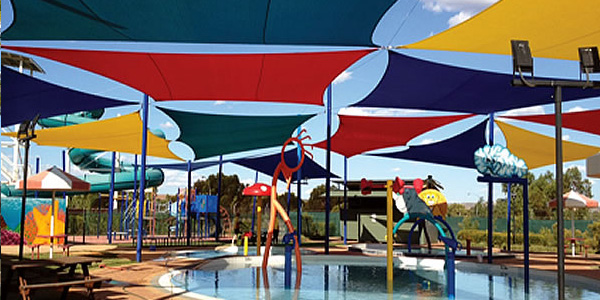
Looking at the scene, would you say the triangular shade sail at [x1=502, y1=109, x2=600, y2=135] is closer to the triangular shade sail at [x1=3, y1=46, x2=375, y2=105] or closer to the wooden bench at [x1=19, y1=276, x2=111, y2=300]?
the triangular shade sail at [x1=3, y1=46, x2=375, y2=105]

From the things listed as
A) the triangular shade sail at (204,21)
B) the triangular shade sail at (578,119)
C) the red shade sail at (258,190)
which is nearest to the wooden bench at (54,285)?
the triangular shade sail at (204,21)

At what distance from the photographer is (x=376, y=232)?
20391mm

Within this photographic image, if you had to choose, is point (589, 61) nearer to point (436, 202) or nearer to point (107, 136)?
point (436, 202)

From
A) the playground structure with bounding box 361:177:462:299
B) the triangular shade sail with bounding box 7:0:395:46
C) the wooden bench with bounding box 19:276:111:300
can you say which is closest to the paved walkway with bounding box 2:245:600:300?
the wooden bench with bounding box 19:276:111:300

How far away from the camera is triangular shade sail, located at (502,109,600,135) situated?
10.8 meters

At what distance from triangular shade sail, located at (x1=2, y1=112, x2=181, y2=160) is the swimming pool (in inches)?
173

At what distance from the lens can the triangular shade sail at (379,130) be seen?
12492 millimetres

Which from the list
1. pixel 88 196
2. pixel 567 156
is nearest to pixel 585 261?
pixel 567 156

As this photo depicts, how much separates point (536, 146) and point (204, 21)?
456 inches

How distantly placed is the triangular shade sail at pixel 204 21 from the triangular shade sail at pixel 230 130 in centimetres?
421

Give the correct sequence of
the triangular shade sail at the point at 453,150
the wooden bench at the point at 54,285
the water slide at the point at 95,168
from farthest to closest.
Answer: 1. the water slide at the point at 95,168
2. the triangular shade sail at the point at 453,150
3. the wooden bench at the point at 54,285

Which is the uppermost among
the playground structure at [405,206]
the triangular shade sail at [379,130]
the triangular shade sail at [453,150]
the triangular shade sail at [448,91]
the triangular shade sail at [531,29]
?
the triangular shade sail at [531,29]

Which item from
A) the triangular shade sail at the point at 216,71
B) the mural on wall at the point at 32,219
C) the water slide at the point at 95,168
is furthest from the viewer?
the water slide at the point at 95,168

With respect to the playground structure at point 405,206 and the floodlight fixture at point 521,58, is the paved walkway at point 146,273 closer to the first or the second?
the playground structure at point 405,206
